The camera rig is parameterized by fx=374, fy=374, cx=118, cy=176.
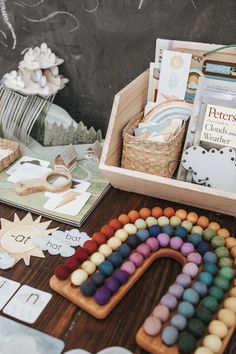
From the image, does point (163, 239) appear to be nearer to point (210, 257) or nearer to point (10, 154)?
point (210, 257)

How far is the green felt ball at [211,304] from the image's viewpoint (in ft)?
1.74

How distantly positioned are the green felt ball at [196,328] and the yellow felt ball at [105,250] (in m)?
0.18

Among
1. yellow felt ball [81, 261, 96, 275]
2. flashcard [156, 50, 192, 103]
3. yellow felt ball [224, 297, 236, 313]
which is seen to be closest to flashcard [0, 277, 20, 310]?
yellow felt ball [81, 261, 96, 275]

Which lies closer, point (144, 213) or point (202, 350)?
point (202, 350)

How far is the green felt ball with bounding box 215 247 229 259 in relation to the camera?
24.3 inches

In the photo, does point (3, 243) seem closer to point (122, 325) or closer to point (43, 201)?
point (43, 201)

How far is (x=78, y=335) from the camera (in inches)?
20.6

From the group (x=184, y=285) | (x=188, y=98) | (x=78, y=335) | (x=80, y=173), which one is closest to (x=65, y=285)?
(x=78, y=335)

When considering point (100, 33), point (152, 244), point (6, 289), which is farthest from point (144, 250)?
point (100, 33)

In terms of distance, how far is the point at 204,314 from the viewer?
20.4 inches

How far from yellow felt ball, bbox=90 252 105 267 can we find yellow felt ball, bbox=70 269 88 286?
3 cm

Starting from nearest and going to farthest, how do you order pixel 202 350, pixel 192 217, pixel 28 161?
pixel 202 350, pixel 192 217, pixel 28 161

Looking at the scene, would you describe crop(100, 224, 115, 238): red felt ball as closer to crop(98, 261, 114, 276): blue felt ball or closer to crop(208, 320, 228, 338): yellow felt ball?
crop(98, 261, 114, 276): blue felt ball

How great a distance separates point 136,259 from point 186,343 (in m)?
0.16
